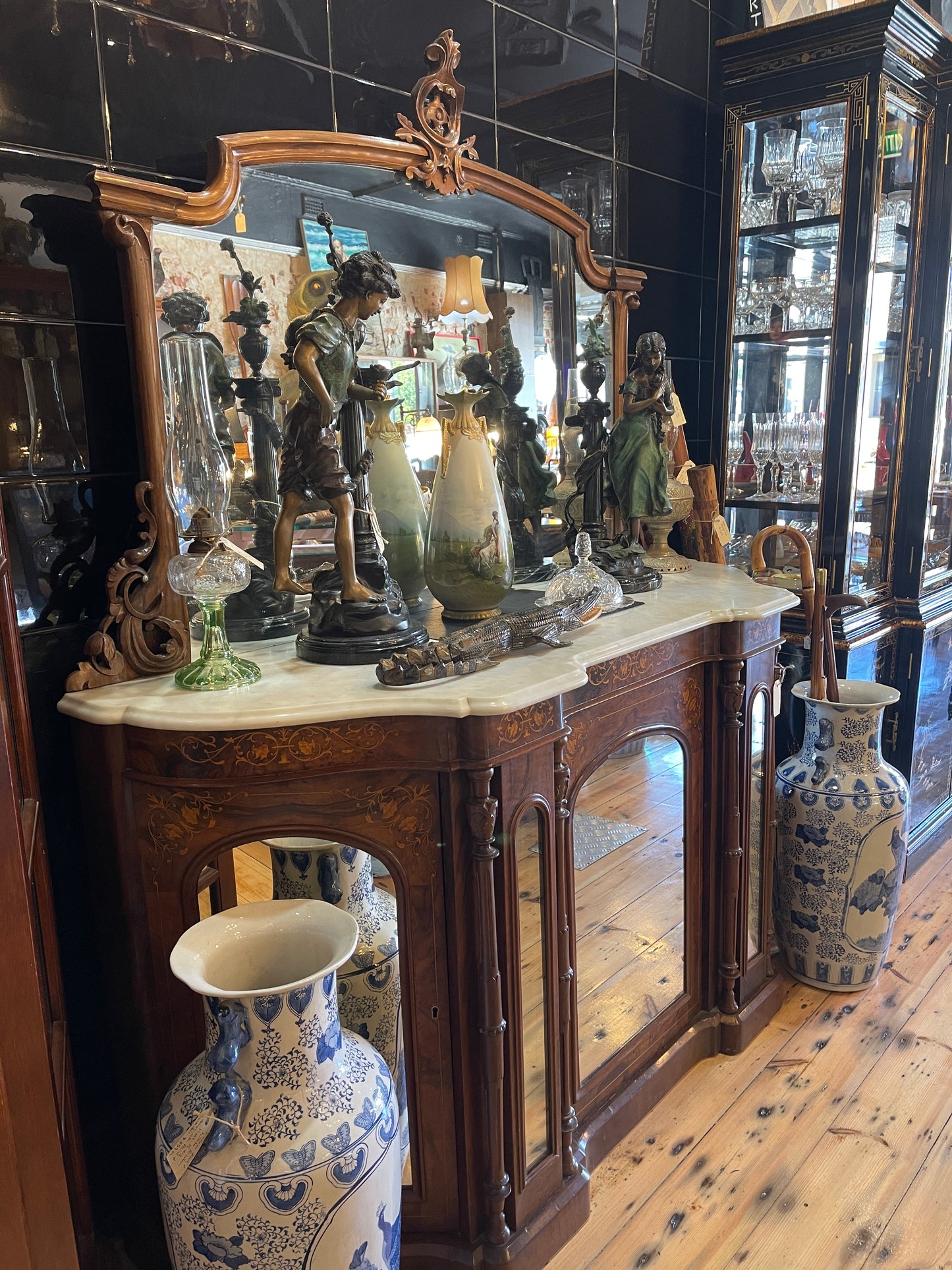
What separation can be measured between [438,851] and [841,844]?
1.21 meters

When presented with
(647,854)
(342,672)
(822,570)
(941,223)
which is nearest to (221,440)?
(342,672)

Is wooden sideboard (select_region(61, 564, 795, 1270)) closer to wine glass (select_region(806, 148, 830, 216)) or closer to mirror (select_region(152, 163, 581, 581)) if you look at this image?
mirror (select_region(152, 163, 581, 581))

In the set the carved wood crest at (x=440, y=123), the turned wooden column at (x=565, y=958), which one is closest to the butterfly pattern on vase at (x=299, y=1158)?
the turned wooden column at (x=565, y=958)

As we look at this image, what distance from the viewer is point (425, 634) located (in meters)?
1.55

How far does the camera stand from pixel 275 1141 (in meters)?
1.14

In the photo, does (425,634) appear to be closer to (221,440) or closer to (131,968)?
(221,440)

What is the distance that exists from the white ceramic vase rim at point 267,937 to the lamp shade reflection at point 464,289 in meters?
1.19

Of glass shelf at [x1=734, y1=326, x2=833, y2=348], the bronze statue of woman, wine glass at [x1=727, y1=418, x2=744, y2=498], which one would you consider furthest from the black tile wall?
wine glass at [x1=727, y1=418, x2=744, y2=498]

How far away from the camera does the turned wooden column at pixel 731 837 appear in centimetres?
193

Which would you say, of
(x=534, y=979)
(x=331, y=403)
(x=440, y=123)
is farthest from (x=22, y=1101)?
(x=440, y=123)

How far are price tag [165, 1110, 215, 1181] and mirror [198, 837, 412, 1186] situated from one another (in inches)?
14.0

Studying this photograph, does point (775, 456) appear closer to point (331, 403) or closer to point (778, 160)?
point (778, 160)

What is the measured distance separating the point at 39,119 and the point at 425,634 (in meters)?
0.94

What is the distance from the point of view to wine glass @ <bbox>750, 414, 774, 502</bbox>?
271 centimetres
